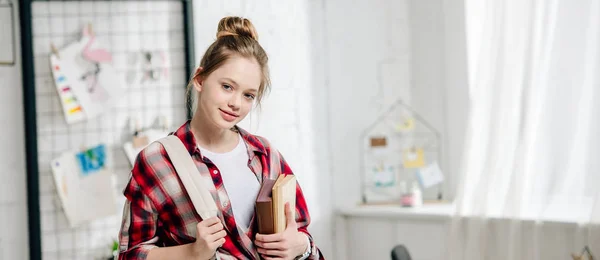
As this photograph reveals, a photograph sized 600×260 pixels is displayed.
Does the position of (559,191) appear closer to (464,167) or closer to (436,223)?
(464,167)

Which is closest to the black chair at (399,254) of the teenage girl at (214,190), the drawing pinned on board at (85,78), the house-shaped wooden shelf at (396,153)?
the teenage girl at (214,190)

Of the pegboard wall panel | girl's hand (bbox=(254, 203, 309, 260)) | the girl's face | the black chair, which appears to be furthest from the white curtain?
the girl's face

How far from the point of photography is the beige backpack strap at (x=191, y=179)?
1.16m

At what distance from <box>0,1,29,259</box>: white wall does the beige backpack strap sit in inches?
55.9

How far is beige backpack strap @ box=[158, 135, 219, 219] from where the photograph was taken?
1.16 m

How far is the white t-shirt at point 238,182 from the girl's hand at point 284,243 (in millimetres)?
57

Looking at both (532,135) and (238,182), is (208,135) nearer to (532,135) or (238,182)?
(238,182)

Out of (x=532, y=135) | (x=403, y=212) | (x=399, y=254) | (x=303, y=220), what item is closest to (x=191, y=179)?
(x=303, y=220)

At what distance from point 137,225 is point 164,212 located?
49 millimetres

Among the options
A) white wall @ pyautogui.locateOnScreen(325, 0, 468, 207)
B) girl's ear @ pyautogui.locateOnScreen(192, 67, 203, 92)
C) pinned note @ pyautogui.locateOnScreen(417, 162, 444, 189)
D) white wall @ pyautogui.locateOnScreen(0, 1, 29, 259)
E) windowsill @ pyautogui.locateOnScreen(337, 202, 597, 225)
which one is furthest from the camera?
white wall @ pyautogui.locateOnScreen(325, 0, 468, 207)

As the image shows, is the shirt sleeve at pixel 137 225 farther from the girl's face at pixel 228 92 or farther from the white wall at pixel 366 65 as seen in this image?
the white wall at pixel 366 65

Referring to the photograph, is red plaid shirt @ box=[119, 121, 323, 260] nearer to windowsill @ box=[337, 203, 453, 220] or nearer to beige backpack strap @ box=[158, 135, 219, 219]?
beige backpack strap @ box=[158, 135, 219, 219]

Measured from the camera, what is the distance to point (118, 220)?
2.51 m

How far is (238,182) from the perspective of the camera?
1.23 meters
